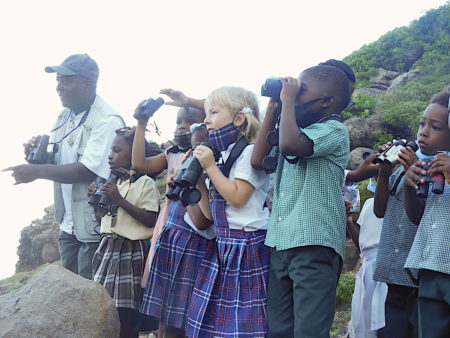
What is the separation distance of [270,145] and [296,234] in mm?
613

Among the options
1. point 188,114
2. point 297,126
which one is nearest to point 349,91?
point 297,126

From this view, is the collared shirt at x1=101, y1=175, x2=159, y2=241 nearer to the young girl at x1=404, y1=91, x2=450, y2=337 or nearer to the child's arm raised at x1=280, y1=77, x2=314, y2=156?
the child's arm raised at x1=280, y1=77, x2=314, y2=156

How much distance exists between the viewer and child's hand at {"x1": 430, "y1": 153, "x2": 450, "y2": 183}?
87.1 inches

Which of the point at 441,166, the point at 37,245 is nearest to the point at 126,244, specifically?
the point at 441,166

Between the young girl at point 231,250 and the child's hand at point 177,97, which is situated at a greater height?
the child's hand at point 177,97

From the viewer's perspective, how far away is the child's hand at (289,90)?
2652mm

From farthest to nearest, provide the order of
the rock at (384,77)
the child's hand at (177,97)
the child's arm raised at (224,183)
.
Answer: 1. the rock at (384,77)
2. the child's hand at (177,97)
3. the child's arm raised at (224,183)

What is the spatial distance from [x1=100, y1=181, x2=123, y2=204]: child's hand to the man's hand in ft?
2.14

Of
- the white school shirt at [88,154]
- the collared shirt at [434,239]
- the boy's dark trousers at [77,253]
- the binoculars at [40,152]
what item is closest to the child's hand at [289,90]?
the collared shirt at [434,239]

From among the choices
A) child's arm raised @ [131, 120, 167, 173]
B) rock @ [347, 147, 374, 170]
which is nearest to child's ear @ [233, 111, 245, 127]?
child's arm raised @ [131, 120, 167, 173]

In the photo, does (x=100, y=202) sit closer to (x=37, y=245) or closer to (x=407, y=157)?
(x=407, y=157)

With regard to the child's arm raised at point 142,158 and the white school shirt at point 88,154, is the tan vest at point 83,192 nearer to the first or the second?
the white school shirt at point 88,154

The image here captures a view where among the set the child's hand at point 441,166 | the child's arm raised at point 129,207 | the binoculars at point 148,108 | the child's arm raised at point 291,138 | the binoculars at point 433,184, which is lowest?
the child's arm raised at point 129,207

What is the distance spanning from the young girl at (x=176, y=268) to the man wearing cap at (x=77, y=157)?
A: 0.94 m
